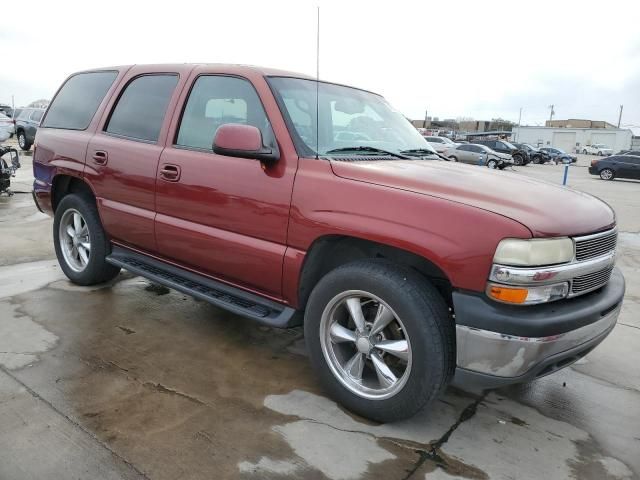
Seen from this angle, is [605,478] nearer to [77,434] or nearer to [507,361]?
[507,361]

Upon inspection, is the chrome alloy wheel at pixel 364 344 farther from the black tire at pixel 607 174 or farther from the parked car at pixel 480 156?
the black tire at pixel 607 174

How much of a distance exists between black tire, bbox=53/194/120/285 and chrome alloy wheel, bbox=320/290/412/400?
243 cm

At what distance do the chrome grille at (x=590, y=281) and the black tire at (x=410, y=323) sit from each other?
611mm

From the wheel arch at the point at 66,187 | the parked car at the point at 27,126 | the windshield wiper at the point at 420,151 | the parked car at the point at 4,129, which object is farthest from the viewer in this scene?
the parked car at the point at 27,126

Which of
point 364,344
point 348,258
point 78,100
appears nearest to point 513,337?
point 364,344

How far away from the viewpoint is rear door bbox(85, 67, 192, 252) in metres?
3.67

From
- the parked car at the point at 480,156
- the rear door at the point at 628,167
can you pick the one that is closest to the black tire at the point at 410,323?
the parked car at the point at 480,156

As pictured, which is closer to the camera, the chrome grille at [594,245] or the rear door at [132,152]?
the chrome grille at [594,245]

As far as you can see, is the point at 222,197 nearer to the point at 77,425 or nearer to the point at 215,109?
the point at 215,109

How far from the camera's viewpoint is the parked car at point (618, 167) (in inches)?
941

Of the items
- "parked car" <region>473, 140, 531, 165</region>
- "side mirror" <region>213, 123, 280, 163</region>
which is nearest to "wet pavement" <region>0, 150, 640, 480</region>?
"side mirror" <region>213, 123, 280, 163</region>

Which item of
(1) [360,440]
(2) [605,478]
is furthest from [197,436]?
(2) [605,478]

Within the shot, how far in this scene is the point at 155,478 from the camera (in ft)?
7.28

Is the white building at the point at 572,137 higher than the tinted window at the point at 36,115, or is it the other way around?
the tinted window at the point at 36,115
